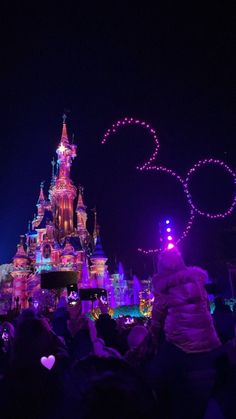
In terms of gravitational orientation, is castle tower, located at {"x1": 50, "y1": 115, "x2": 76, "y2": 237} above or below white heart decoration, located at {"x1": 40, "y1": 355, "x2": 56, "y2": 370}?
above

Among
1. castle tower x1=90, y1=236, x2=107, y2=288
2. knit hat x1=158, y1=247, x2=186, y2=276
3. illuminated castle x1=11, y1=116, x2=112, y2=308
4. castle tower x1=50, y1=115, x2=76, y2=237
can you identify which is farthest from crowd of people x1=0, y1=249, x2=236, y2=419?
castle tower x1=50, y1=115, x2=76, y2=237

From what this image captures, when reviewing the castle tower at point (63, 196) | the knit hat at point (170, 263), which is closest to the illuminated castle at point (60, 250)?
the castle tower at point (63, 196)

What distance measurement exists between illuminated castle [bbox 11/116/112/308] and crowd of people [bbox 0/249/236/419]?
43.2 meters

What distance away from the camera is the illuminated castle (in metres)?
49.7

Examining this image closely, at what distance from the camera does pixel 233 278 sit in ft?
134

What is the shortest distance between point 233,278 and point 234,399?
4049cm

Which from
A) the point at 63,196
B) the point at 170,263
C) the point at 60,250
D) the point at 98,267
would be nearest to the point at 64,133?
the point at 63,196

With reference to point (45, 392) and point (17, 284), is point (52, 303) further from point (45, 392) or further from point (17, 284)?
point (45, 392)

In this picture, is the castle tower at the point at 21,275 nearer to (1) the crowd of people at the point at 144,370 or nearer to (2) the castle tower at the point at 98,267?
(2) the castle tower at the point at 98,267

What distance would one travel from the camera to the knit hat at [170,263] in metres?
4.17

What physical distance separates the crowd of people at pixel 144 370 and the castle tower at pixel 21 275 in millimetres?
47165

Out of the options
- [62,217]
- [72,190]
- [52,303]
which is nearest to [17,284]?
[52,303]

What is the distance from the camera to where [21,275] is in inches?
2000

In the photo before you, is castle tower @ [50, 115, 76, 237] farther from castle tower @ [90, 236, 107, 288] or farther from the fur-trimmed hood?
the fur-trimmed hood
